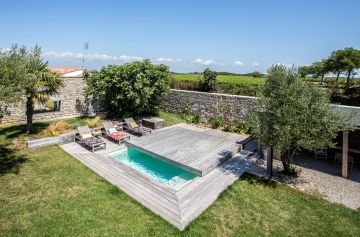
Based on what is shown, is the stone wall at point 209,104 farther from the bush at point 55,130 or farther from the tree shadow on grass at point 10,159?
the tree shadow on grass at point 10,159

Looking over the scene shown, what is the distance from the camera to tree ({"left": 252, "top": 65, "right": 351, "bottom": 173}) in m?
8.92

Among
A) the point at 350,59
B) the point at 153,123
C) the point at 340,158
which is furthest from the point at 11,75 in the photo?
the point at 350,59

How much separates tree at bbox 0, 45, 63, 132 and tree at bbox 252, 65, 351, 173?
29.9 ft

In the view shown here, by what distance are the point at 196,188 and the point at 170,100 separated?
13.4 m

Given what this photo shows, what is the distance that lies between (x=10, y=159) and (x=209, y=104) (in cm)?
1274

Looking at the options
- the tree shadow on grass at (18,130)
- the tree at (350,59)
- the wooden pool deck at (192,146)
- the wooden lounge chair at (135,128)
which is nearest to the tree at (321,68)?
the tree at (350,59)

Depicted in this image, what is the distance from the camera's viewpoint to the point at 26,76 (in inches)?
382

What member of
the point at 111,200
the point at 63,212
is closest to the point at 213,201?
the point at 111,200

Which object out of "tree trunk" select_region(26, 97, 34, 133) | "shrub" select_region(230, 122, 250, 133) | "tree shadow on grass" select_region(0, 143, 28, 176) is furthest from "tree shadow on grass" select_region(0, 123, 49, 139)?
"shrub" select_region(230, 122, 250, 133)

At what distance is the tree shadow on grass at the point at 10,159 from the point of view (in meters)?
10.4

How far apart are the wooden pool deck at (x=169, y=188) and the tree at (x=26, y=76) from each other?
3.91 metres

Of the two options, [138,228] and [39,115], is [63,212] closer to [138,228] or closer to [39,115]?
[138,228]

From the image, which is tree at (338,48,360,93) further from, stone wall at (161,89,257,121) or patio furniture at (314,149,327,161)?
patio furniture at (314,149,327,161)

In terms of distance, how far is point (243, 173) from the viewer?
10.6 meters
